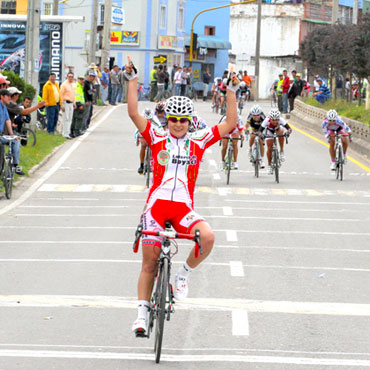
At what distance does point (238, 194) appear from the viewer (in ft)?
69.4

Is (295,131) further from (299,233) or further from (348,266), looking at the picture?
(348,266)

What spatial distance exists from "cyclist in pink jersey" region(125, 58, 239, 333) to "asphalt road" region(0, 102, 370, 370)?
1.94 feet

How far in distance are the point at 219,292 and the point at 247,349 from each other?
8.03 feet

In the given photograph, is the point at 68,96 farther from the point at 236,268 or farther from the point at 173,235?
the point at 173,235

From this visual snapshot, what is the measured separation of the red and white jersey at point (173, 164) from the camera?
8.27 metres

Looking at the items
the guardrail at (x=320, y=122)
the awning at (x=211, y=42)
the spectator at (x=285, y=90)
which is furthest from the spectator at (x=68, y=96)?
the awning at (x=211, y=42)

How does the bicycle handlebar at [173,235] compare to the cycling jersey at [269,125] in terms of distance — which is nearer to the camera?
the bicycle handlebar at [173,235]

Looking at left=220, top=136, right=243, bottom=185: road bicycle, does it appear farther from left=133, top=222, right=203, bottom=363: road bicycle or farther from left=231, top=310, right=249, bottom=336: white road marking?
left=133, top=222, right=203, bottom=363: road bicycle

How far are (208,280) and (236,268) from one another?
95cm

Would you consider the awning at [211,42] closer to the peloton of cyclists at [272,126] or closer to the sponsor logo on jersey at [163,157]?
the peloton of cyclists at [272,126]

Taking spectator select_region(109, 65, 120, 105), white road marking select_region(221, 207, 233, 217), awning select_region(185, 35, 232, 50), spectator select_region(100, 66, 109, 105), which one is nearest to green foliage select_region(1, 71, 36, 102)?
Answer: white road marking select_region(221, 207, 233, 217)

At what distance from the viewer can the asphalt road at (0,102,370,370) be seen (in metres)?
8.13

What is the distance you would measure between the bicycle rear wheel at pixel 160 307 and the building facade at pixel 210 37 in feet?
251

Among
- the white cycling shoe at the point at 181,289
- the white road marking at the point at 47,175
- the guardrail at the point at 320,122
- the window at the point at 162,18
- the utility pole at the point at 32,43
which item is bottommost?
the white road marking at the point at 47,175
